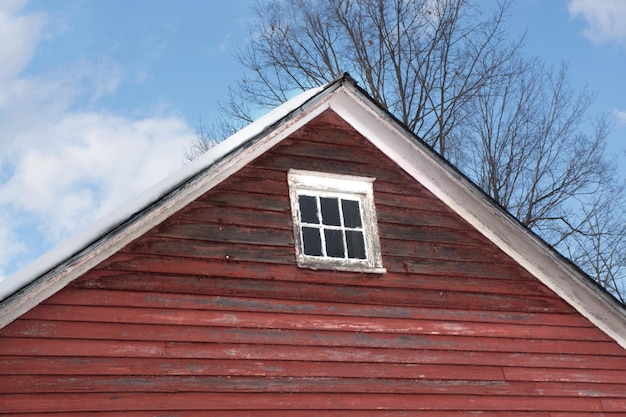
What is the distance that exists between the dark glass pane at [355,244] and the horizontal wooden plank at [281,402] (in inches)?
62.8

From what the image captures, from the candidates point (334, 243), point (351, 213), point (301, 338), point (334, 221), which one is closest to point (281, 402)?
point (301, 338)

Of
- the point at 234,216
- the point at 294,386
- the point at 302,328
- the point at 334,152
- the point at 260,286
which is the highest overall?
the point at 334,152

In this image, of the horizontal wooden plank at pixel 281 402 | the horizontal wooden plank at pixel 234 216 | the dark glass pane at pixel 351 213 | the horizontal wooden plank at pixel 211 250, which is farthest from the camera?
the dark glass pane at pixel 351 213

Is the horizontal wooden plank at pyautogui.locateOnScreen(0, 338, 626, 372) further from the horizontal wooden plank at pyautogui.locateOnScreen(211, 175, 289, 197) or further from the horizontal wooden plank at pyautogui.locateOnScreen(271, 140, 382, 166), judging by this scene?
the horizontal wooden plank at pyautogui.locateOnScreen(271, 140, 382, 166)

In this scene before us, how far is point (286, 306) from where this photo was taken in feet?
27.9

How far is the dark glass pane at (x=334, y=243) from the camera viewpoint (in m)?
9.13

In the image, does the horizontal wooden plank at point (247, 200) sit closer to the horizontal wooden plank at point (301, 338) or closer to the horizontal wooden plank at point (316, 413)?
the horizontal wooden plank at point (301, 338)

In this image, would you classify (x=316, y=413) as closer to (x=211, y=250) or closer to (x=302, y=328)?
(x=302, y=328)

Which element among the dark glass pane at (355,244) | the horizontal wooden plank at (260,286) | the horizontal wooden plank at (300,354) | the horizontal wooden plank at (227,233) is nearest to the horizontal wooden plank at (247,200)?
the horizontal wooden plank at (227,233)

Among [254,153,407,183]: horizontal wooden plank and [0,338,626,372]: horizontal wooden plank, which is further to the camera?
[254,153,407,183]: horizontal wooden plank

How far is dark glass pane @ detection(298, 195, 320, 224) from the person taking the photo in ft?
30.1

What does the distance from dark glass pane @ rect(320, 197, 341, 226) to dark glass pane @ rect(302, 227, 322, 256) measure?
0.65 ft

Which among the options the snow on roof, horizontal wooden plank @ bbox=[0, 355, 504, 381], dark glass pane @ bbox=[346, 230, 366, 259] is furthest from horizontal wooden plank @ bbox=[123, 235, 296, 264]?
horizontal wooden plank @ bbox=[0, 355, 504, 381]

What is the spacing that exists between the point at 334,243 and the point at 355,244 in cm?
26
